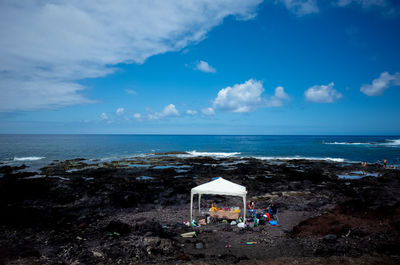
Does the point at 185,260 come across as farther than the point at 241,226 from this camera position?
No

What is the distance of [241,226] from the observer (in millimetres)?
12961

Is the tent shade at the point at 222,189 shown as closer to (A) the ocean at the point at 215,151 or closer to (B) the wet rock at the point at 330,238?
(B) the wet rock at the point at 330,238

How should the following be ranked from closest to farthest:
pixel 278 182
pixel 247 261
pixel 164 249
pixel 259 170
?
pixel 247 261
pixel 164 249
pixel 278 182
pixel 259 170

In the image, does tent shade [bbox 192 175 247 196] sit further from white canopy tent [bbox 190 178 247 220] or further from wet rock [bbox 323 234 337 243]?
wet rock [bbox 323 234 337 243]

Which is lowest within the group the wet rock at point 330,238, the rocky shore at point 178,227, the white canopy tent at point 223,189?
the rocky shore at point 178,227

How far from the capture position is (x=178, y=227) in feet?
44.0

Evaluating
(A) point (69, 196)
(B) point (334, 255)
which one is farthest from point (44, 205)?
(B) point (334, 255)

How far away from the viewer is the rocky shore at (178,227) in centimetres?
970

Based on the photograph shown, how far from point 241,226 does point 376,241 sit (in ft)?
20.6

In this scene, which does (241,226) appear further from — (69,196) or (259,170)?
(259,170)

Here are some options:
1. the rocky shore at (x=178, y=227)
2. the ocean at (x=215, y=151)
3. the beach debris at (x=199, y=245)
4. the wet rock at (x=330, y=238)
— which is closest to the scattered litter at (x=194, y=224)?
the rocky shore at (x=178, y=227)

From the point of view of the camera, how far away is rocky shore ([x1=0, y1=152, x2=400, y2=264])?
31.8 feet

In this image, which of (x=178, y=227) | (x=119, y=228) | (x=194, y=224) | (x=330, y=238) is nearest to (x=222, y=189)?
(x=194, y=224)

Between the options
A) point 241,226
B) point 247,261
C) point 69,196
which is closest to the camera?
point 247,261
